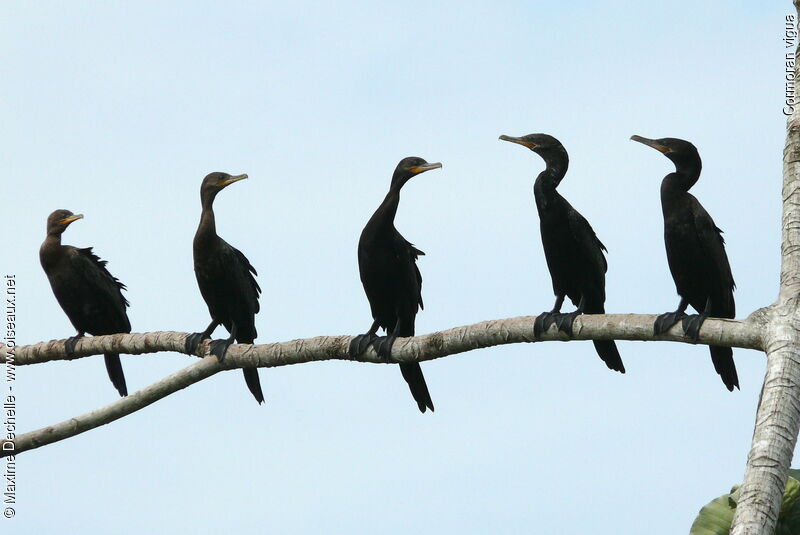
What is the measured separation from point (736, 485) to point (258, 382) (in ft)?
12.9

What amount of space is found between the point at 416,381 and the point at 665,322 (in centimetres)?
233

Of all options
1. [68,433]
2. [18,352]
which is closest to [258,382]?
[68,433]

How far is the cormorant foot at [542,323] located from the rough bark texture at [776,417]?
127 centimetres

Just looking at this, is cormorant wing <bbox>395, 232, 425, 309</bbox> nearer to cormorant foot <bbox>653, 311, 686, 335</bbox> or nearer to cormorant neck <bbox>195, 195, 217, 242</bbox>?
cormorant neck <bbox>195, 195, 217, 242</bbox>

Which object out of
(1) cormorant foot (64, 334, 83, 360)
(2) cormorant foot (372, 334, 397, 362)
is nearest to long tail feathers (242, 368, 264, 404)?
(1) cormorant foot (64, 334, 83, 360)

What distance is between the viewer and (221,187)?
9859mm

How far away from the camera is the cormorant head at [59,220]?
11.4 meters

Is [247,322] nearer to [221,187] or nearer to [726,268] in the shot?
[221,187]

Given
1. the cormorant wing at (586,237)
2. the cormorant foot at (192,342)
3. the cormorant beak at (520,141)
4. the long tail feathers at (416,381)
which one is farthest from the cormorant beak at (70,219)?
the cormorant wing at (586,237)

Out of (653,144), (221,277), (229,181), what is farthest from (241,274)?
(653,144)

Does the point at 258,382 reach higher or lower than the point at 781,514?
higher

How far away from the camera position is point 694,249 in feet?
27.0

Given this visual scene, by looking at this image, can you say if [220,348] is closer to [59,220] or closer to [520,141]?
[520,141]

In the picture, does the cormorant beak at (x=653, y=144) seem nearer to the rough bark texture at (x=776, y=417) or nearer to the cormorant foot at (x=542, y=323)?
the rough bark texture at (x=776, y=417)
